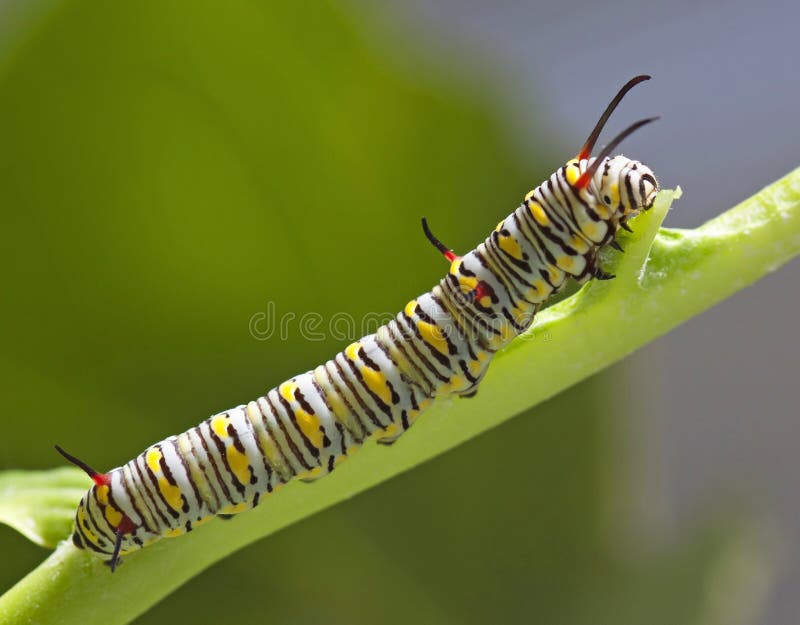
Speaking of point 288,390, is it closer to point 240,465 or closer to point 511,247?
point 240,465

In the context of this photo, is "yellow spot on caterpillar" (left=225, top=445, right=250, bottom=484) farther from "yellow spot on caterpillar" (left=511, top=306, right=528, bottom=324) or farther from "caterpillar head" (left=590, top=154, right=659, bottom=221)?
→ "caterpillar head" (left=590, top=154, right=659, bottom=221)

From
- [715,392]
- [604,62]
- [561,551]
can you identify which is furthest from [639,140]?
[561,551]

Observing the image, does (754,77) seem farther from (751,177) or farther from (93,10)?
(93,10)

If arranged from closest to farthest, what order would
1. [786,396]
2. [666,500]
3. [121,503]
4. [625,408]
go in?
[121,503] → [625,408] → [666,500] → [786,396]

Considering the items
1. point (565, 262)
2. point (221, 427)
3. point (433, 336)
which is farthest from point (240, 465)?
point (565, 262)

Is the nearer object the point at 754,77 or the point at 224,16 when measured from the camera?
the point at 224,16

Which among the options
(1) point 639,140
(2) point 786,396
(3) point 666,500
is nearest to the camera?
(3) point 666,500
